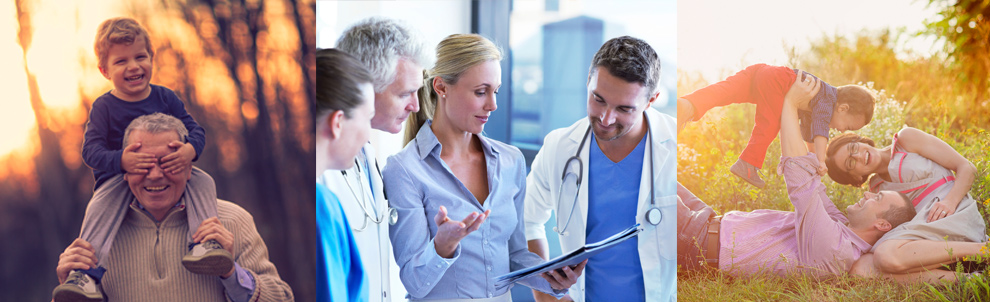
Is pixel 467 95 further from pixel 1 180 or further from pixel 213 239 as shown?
pixel 1 180

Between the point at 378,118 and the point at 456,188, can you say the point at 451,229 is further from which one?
the point at 378,118

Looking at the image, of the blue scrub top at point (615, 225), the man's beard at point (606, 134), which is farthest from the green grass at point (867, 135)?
the man's beard at point (606, 134)

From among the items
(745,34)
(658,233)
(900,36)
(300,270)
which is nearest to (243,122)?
(300,270)

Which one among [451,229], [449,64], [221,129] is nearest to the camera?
[221,129]

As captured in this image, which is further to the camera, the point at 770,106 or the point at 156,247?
the point at 770,106

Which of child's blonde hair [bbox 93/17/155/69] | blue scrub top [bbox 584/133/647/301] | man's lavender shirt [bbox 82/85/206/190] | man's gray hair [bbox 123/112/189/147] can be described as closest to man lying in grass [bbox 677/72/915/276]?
blue scrub top [bbox 584/133/647/301]

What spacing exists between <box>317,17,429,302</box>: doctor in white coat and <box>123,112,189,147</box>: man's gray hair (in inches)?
21.3

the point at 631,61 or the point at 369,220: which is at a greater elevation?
the point at 631,61

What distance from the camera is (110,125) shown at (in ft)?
7.35

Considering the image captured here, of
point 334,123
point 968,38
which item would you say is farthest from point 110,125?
point 968,38

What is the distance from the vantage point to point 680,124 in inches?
108

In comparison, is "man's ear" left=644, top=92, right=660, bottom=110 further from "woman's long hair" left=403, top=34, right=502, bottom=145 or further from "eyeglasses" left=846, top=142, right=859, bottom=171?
"eyeglasses" left=846, top=142, right=859, bottom=171

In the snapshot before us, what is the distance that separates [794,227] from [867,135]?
507 mm

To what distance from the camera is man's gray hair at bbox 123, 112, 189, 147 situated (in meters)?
2.24
